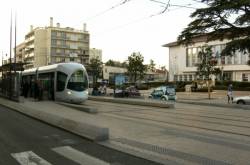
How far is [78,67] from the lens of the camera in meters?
31.5

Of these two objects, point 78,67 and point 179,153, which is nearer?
point 179,153

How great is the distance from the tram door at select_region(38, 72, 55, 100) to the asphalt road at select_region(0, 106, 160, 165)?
56.7 ft

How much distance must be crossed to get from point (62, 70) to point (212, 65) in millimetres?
29423

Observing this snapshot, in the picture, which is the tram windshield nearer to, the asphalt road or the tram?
the tram

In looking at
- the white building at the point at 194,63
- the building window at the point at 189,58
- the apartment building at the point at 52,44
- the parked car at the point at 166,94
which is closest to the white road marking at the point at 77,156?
the parked car at the point at 166,94

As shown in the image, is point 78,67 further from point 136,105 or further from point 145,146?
point 145,146

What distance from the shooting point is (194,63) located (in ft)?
295

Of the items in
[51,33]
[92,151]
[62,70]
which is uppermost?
[51,33]

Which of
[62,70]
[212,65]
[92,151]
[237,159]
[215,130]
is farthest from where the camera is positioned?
[212,65]

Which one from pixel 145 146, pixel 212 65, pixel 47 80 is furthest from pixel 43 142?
pixel 212 65

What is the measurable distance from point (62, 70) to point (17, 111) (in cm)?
682

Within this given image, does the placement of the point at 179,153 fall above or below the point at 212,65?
below

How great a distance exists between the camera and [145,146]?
462 inches

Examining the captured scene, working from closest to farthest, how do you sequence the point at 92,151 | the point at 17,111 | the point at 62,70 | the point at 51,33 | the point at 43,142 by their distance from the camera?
1. the point at 92,151
2. the point at 43,142
3. the point at 17,111
4. the point at 62,70
5. the point at 51,33
